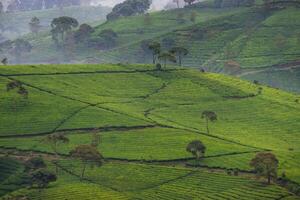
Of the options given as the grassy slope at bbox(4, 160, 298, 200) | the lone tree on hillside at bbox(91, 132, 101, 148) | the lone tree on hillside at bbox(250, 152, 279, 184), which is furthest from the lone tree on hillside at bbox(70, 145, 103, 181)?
the lone tree on hillside at bbox(250, 152, 279, 184)

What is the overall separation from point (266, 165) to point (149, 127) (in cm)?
3610

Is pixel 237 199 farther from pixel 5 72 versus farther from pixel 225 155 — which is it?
pixel 5 72

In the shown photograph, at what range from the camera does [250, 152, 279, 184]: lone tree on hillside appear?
112688 millimetres

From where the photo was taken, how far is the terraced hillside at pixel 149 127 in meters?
109

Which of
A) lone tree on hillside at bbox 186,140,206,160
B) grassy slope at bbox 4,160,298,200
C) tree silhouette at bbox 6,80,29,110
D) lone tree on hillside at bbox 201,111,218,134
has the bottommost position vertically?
grassy slope at bbox 4,160,298,200

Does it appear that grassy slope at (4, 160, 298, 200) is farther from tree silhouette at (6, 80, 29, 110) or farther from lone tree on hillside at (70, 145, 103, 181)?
tree silhouette at (6, 80, 29, 110)

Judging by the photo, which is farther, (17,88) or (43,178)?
(17,88)

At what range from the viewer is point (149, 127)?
464ft

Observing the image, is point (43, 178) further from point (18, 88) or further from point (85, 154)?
point (18, 88)

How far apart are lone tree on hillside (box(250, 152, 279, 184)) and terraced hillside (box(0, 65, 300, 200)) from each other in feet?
8.72

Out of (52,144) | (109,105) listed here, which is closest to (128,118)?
(109,105)

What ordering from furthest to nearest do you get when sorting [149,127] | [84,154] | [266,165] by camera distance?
1. [149,127]
2. [84,154]
3. [266,165]

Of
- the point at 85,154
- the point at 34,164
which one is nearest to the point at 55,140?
the point at 34,164

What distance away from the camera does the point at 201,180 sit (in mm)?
113312
